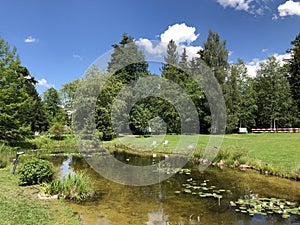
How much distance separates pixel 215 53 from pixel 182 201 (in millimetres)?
26819

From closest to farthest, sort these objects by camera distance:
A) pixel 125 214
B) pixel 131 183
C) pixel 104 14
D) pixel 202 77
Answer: pixel 125 214 → pixel 131 183 → pixel 104 14 → pixel 202 77

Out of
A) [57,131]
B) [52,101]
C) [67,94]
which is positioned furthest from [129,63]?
[52,101]

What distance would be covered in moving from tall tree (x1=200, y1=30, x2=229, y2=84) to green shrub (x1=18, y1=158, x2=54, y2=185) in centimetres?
2563

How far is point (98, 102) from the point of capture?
21.9 meters

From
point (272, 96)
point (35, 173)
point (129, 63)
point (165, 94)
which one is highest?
point (272, 96)

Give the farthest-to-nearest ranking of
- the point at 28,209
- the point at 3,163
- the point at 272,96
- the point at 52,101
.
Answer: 1. the point at 52,101
2. the point at 272,96
3. the point at 3,163
4. the point at 28,209

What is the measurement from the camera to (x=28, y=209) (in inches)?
222

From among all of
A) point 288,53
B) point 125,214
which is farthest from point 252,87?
point 125,214

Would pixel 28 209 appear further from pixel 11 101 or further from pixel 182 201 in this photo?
pixel 11 101

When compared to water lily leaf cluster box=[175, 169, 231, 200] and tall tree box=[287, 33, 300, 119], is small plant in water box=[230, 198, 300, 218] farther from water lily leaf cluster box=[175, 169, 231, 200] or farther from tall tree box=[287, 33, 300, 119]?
tall tree box=[287, 33, 300, 119]

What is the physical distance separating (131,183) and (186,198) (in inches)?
105

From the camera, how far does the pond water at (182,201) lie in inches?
239

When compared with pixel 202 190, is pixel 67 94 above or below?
above

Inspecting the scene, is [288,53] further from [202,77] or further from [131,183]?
[131,183]
